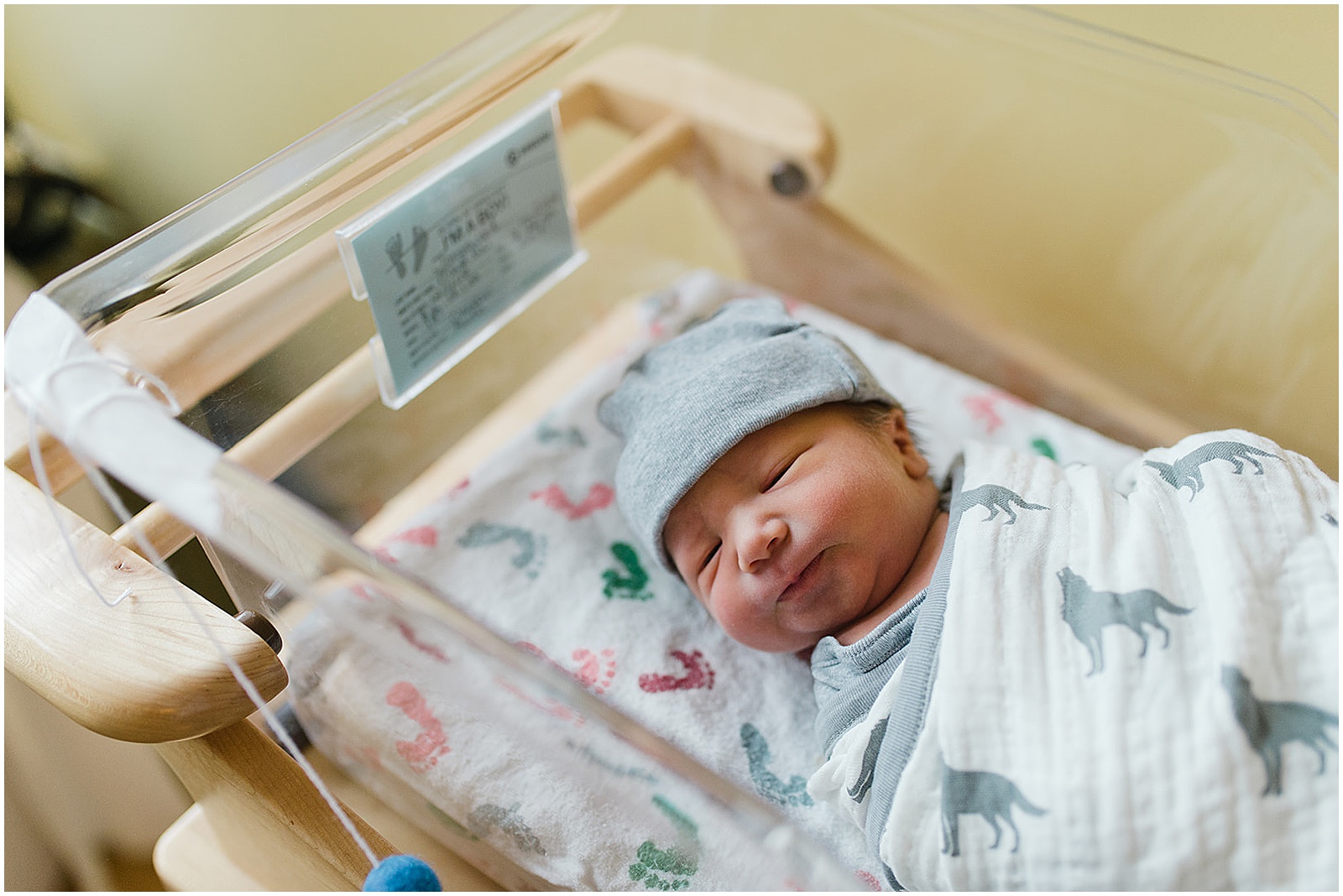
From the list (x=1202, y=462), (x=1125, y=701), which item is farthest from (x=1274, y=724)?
(x=1202, y=462)

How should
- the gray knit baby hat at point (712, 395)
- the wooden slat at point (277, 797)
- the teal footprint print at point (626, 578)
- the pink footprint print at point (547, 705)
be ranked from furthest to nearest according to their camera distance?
the teal footprint print at point (626, 578)
the gray knit baby hat at point (712, 395)
the wooden slat at point (277, 797)
the pink footprint print at point (547, 705)

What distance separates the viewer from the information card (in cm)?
84

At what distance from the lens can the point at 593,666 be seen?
0.86 m

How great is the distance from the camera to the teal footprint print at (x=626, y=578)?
90 centimetres

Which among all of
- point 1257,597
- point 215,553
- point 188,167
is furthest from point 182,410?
point 188,167

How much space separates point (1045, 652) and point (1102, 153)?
625 mm

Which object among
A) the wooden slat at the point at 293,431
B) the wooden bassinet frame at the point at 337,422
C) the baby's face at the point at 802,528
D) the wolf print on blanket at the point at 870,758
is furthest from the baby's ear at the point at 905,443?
the wooden slat at the point at 293,431

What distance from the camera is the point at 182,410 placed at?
2.40 ft

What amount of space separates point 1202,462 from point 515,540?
543mm

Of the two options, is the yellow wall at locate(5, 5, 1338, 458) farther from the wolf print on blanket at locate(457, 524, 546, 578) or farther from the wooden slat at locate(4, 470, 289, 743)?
the wooden slat at locate(4, 470, 289, 743)

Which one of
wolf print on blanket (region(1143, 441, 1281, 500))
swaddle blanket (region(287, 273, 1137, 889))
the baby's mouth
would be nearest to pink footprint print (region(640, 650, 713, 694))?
swaddle blanket (region(287, 273, 1137, 889))

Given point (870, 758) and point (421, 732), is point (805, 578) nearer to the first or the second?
point (870, 758)

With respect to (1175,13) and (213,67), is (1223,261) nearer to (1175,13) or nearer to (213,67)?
(1175,13)

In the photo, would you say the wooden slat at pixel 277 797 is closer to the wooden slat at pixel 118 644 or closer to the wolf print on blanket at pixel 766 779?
the wooden slat at pixel 118 644
